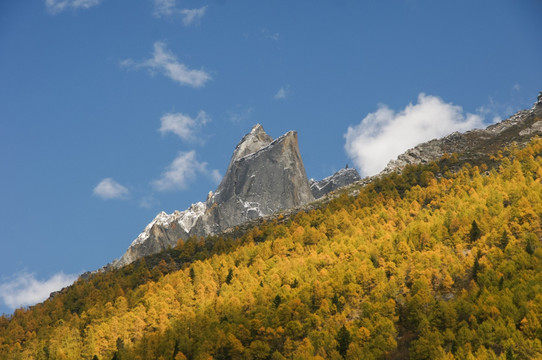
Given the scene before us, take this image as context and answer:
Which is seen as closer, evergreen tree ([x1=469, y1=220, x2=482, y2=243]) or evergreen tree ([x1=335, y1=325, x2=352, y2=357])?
evergreen tree ([x1=335, y1=325, x2=352, y2=357])

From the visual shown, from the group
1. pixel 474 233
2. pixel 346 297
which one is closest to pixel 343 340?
pixel 346 297

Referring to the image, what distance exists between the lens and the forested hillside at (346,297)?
108 metres

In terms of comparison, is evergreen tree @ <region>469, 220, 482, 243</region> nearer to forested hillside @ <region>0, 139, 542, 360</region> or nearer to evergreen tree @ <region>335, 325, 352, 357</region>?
forested hillside @ <region>0, 139, 542, 360</region>

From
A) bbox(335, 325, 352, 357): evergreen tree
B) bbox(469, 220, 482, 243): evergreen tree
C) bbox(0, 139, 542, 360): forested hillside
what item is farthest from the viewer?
bbox(469, 220, 482, 243): evergreen tree

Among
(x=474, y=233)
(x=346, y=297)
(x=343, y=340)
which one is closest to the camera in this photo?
(x=343, y=340)

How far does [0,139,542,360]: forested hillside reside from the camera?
108 metres

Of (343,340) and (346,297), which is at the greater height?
(346,297)

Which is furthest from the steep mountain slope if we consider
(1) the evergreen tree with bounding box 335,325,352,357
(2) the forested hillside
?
(2) the forested hillside

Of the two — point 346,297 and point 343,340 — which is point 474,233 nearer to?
point 346,297

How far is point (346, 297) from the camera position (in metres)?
132

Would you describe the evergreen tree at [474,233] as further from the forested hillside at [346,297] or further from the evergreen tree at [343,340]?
the evergreen tree at [343,340]

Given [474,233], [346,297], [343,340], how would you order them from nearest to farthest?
1. [343,340]
2. [346,297]
3. [474,233]

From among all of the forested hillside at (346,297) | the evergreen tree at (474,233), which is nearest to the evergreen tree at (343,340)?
the forested hillside at (346,297)

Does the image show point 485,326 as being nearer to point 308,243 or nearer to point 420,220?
point 420,220
